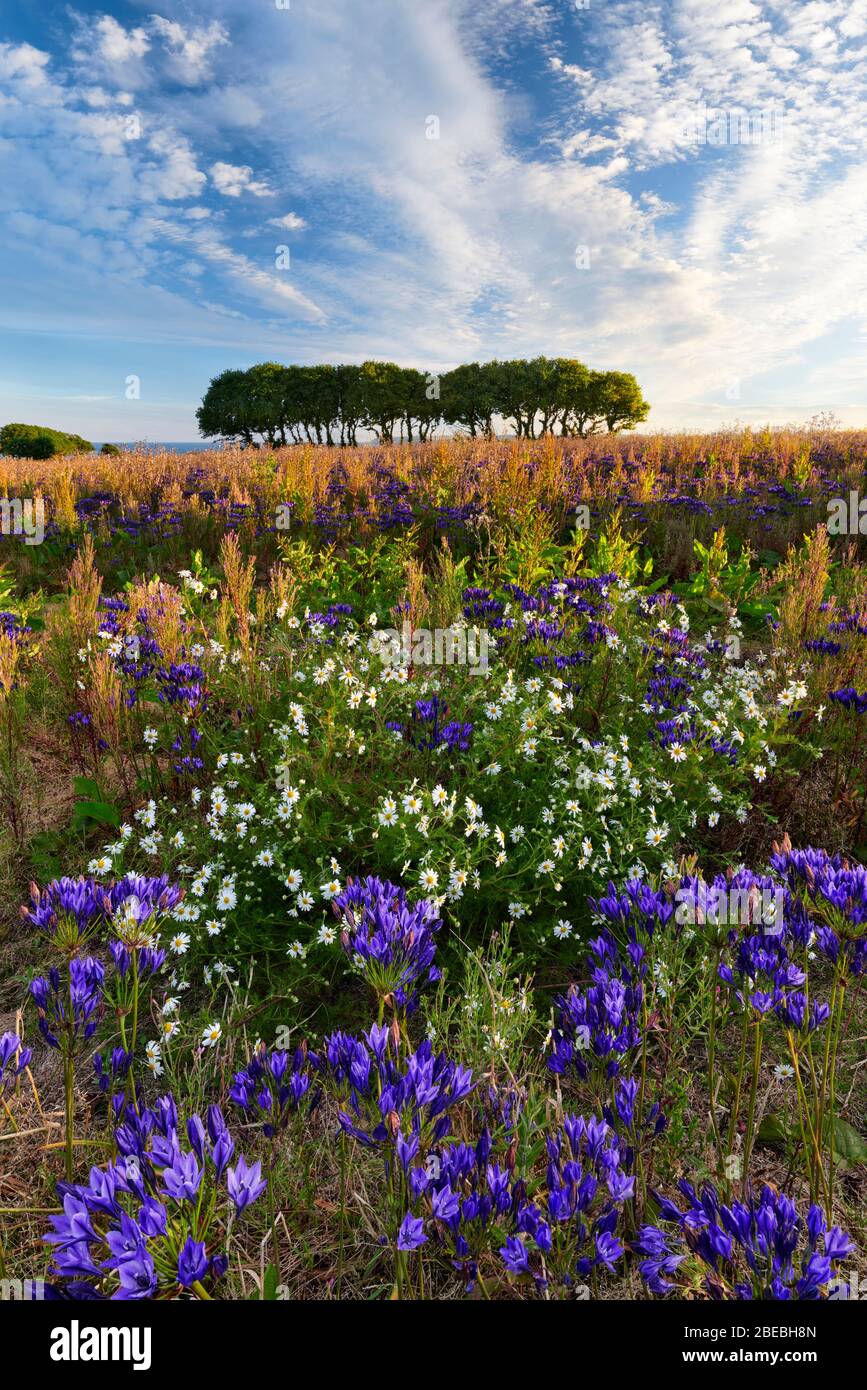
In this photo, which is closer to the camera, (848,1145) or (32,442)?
(848,1145)

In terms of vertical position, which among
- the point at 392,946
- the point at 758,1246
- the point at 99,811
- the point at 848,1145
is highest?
the point at 392,946

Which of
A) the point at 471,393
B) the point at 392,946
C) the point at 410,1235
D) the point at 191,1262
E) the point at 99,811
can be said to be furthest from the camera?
the point at 471,393

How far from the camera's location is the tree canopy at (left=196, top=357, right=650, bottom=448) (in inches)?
1458

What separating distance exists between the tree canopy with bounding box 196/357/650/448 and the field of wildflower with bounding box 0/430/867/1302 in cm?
3468

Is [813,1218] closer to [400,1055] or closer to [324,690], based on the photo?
[400,1055]

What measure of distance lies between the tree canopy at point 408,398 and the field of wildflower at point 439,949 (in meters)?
34.7

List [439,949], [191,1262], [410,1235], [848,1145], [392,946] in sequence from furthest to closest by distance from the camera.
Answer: [439,949] < [848,1145] < [392,946] < [410,1235] < [191,1262]

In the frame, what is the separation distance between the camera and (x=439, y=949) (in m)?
2.73

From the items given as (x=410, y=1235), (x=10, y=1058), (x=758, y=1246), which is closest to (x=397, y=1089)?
(x=410, y=1235)

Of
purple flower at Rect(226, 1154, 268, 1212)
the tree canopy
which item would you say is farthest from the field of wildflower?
the tree canopy

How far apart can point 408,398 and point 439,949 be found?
41.3 m

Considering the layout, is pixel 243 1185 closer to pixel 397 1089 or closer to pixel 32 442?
pixel 397 1089

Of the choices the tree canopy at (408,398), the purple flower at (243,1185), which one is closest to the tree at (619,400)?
the tree canopy at (408,398)
